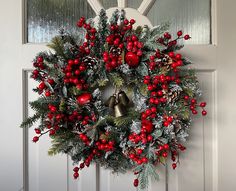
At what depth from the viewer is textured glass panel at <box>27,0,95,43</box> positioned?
1034 millimetres

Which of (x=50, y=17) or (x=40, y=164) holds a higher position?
(x=50, y=17)

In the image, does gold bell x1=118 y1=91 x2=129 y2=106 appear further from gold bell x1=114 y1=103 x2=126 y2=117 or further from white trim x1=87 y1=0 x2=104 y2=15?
white trim x1=87 y1=0 x2=104 y2=15

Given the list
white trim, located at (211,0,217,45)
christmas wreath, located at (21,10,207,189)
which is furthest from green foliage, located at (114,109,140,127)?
white trim, located at (211,0,217,45)

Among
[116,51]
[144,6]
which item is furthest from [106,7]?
[116,51]

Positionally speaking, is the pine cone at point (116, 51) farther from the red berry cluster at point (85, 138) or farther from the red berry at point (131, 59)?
the red berry cluster at point (85, 138)

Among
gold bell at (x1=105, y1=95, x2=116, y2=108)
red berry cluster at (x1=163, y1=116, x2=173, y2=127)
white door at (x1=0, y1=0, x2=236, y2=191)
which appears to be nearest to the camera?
red berry cluster at (x1=163, y1=116, x2=173, y2=127)

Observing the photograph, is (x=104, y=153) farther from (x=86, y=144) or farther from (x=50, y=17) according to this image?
(x=50, y=17)

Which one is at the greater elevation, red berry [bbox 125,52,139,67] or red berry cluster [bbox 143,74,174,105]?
red berry [bbox 125,52,139,67]

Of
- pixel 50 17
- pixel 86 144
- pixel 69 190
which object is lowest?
pixel 69 190

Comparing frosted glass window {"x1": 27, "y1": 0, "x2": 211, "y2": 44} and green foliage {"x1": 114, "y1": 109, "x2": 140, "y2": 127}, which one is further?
frosted glass window {"x1": 27, "y1": 0, "x2": 211, "y2": 44}

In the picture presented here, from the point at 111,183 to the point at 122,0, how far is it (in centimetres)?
73

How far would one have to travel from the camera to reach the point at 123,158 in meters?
0.91

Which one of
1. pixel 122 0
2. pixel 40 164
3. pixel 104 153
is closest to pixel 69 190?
pixel 40 164

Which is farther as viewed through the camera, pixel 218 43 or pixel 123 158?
pixel 218 43
